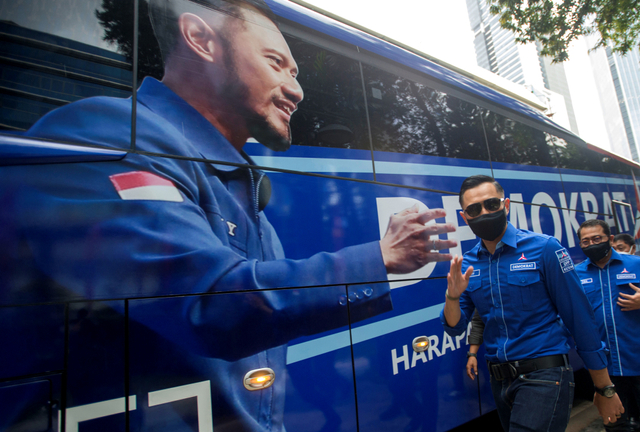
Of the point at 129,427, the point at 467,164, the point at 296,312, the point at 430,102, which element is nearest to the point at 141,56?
the point at 296,312

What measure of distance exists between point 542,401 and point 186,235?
1.94 metres

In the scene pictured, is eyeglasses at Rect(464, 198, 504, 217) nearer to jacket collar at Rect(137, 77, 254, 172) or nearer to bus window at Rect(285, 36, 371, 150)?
bus window at Rect(285, 36, 371, 150)

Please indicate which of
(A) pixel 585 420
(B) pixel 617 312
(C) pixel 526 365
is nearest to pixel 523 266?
(C) pixel 526 365

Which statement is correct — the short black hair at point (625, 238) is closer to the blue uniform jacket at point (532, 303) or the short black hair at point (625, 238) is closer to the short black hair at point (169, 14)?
the blue uniform jacket at point (532, 303)

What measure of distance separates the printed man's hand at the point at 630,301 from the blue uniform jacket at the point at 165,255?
2.48 m

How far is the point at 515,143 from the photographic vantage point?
14.2ft

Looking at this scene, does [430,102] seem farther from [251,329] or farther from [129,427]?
[129,427]

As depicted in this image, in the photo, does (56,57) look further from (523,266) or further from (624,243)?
(624,243)

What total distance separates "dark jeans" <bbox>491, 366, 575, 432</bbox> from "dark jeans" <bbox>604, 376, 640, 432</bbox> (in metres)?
1.61

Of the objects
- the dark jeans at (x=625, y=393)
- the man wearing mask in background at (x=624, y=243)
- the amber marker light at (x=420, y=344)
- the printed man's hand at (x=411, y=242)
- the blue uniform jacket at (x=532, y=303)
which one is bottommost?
the dark jeans at (x=625, y=393)

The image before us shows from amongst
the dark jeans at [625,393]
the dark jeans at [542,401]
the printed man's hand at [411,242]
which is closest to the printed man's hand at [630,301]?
the dark jeans at [625,393]

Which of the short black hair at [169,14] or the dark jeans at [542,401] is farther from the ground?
the short black hair at [169,14]

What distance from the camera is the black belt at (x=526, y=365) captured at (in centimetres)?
202

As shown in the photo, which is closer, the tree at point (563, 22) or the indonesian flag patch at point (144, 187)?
the indonesian flag patch at point (144, 187)
